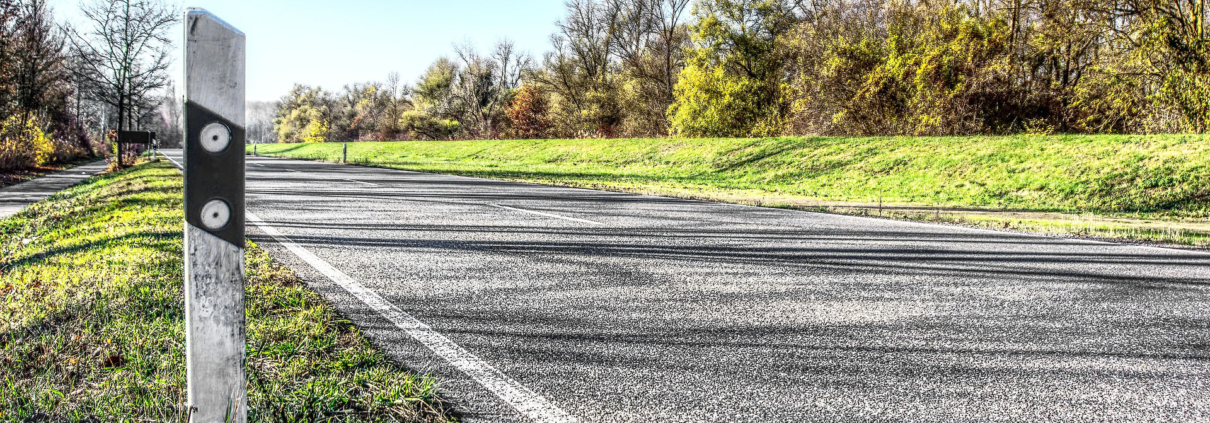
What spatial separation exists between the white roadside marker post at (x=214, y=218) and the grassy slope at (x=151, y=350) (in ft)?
1.17

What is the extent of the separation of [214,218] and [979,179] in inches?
680

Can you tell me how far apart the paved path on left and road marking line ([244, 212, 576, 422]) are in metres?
8.61

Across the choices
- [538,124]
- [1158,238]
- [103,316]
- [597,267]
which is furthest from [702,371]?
[538,124]

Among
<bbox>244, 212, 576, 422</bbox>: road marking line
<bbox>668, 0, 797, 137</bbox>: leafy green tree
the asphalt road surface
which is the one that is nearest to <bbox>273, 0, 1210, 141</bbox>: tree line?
<bbox>668, 0, 797, 137</bbox>: leafy green tree

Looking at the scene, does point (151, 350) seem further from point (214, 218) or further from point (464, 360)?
point (214, 218)

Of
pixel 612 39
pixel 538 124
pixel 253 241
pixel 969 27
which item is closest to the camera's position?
pixel 253 241

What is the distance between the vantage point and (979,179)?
53.6ft

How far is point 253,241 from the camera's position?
22.3 ft

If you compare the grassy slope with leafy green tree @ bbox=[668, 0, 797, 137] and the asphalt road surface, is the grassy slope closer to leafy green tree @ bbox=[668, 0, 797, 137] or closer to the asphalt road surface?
the asphalt road surface

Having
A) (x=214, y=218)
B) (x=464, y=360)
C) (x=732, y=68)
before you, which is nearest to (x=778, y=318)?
(x=464, y=360)

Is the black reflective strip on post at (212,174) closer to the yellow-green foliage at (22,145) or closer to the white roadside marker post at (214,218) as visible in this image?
the white roadside marker post at (214,218)

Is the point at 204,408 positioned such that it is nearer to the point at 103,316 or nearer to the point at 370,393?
the point at 370,393

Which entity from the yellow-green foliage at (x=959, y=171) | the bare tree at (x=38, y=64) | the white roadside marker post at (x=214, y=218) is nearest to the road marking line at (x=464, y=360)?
the white roadside marker post at (x=214, y=218)

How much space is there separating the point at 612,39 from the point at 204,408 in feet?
164
